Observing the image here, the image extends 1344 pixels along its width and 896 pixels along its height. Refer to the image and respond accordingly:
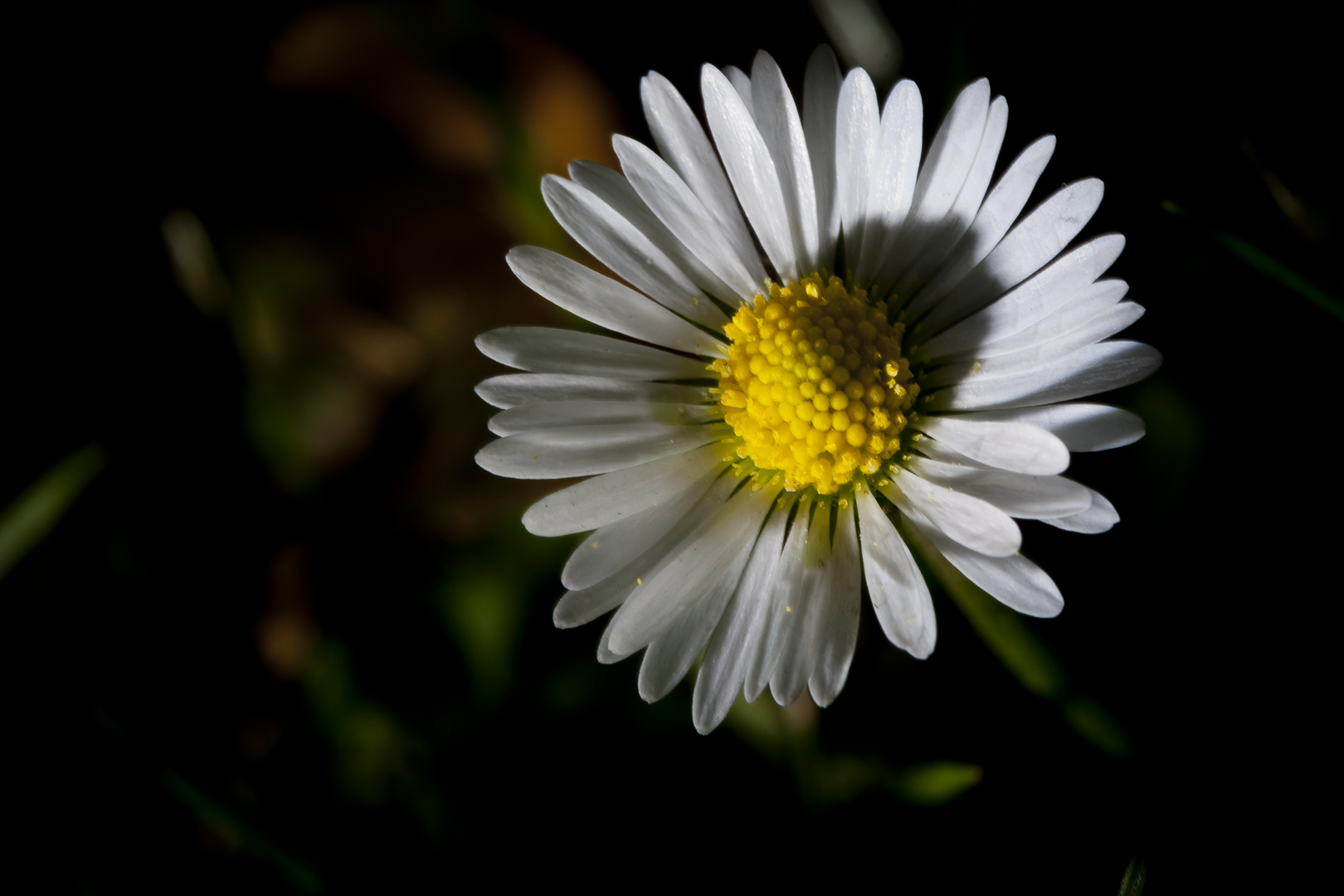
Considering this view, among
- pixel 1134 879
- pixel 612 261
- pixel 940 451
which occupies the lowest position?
pixel 1134 879

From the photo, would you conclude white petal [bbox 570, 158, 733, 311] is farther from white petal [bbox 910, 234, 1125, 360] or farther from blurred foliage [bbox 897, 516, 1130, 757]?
blurred foliage [bbox 897, 516, 1130, 757]

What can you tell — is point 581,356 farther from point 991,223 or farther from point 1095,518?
point 1095,518

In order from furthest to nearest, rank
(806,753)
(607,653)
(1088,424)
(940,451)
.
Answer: (806,753), (940,451), (607,653), (1088,424)

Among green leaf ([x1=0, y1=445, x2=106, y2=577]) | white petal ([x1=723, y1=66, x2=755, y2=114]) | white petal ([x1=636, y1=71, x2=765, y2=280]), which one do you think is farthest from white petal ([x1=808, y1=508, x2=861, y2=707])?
green leaf ([x1=0, y1=445, x2=106, y2=577])

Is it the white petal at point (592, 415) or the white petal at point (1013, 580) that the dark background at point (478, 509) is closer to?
the white petal at point (1013, 580)

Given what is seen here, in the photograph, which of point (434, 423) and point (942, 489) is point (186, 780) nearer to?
point (434, 423)

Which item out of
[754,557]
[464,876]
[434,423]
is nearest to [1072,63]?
[754,557]

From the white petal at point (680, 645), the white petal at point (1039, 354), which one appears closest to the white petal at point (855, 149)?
the white petal at point (1039, 354)

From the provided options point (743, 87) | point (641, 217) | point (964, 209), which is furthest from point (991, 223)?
point (641, 217)
